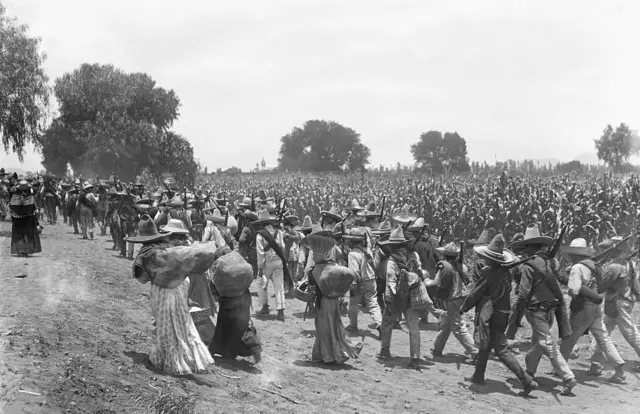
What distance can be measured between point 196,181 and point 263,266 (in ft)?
161

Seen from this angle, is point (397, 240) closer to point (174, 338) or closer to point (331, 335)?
point (331, 335)

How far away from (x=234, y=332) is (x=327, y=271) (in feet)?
5.28

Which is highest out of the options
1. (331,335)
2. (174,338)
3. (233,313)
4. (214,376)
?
(233,313)

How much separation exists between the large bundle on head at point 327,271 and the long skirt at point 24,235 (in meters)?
10.2

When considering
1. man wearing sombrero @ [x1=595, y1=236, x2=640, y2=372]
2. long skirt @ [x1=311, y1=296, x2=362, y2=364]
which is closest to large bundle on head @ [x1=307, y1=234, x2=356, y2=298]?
long skirt @ [x1=311, y1=296, x2=362, y2=364]

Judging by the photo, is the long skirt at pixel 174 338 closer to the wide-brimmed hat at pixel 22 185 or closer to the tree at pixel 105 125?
the wide-brimmed hat at pixel 22 185

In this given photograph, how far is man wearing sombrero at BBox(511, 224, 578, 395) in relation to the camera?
9120mm

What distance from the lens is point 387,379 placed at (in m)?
9.48

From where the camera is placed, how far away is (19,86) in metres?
26.1

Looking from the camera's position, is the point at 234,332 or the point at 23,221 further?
the point at 23,221

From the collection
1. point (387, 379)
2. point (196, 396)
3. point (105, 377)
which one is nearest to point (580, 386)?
point (387, 379)

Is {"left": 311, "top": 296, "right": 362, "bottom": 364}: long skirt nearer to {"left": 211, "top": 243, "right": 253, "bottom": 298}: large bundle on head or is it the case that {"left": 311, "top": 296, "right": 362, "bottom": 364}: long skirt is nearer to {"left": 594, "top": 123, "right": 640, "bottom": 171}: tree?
{"left": 211, "top": 243, "right": 253, "bottom": 298}: large bundle on head

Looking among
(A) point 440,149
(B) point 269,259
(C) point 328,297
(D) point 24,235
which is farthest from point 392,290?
(A) point 440,149

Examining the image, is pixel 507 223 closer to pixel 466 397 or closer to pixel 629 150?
pixel 466 397
